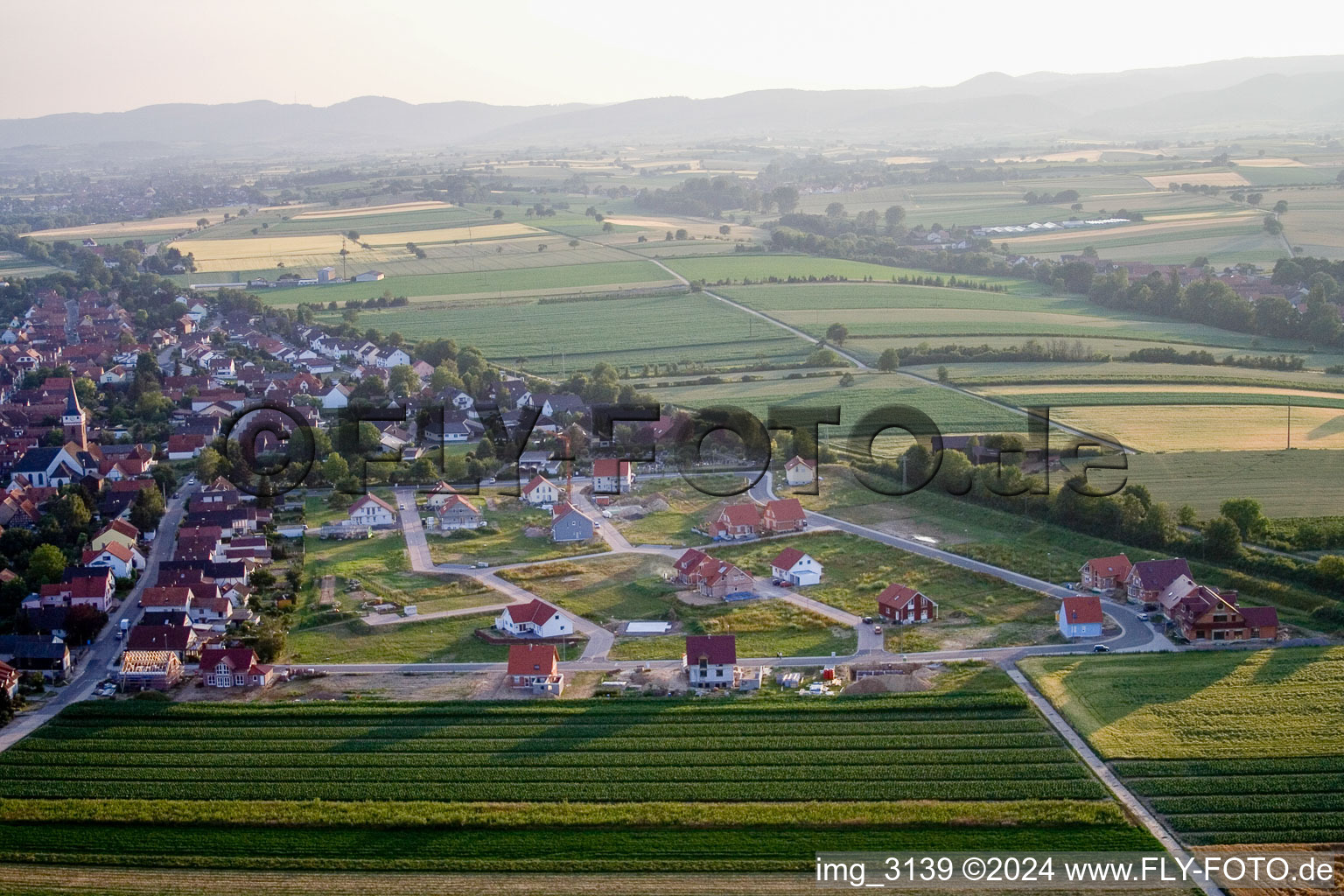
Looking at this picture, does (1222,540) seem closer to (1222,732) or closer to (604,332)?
(1222,732)

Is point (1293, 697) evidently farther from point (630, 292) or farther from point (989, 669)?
point (630, 292)

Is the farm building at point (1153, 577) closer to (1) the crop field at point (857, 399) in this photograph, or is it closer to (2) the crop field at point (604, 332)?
(1) the crop field at point (857, 399)

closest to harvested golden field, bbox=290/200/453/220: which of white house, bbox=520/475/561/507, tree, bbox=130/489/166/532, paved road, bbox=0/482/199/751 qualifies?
tree, bbox=130/489/166/532

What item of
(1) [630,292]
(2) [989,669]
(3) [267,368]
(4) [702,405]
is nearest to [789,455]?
(4) [702,405]

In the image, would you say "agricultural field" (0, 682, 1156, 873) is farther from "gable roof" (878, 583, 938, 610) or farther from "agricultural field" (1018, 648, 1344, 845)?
"gable roof" (878, 583, 938, 610)

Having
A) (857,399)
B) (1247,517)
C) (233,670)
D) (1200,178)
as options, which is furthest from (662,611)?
(1200,178)

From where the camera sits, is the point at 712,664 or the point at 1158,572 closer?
the point at 712,664
